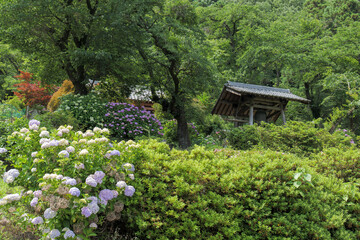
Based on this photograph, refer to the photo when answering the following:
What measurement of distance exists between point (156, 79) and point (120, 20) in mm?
2234

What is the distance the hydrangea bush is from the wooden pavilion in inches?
303

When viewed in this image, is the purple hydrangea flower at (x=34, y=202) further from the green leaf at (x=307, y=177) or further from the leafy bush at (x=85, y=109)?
the leafy bush at (x=85, y=109)

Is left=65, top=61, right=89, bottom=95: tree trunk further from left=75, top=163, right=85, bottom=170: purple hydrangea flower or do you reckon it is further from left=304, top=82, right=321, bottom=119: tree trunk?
left=304, top=82, right=321, bottom=119: tree trunk

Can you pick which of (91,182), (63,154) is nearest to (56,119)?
(63,154)

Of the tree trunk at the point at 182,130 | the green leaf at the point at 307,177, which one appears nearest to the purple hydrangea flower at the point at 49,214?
the green leaf at the point at 307,177

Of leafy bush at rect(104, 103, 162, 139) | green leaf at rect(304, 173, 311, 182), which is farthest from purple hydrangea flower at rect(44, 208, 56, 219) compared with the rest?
leafy bush at rect(104, 103, 162, 139)

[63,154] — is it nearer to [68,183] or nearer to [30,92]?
[68,183]

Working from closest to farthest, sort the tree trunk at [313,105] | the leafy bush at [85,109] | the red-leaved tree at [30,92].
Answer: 1. the leafy bush at [85,109]
2. the red-leaved tree at [30,92]
3. the tree trunk at [313,105]

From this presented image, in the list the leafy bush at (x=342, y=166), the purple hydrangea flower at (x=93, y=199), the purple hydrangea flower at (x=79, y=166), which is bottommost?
the leafy bush at (x=342, y=166)

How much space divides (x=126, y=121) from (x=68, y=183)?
6892 millimetres

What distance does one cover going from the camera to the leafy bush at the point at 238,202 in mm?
2406

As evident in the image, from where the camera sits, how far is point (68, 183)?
6.20ft

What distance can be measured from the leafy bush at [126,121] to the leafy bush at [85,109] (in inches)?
10.3

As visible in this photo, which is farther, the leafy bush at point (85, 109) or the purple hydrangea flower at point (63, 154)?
the leafy bush at point (85, 109)
